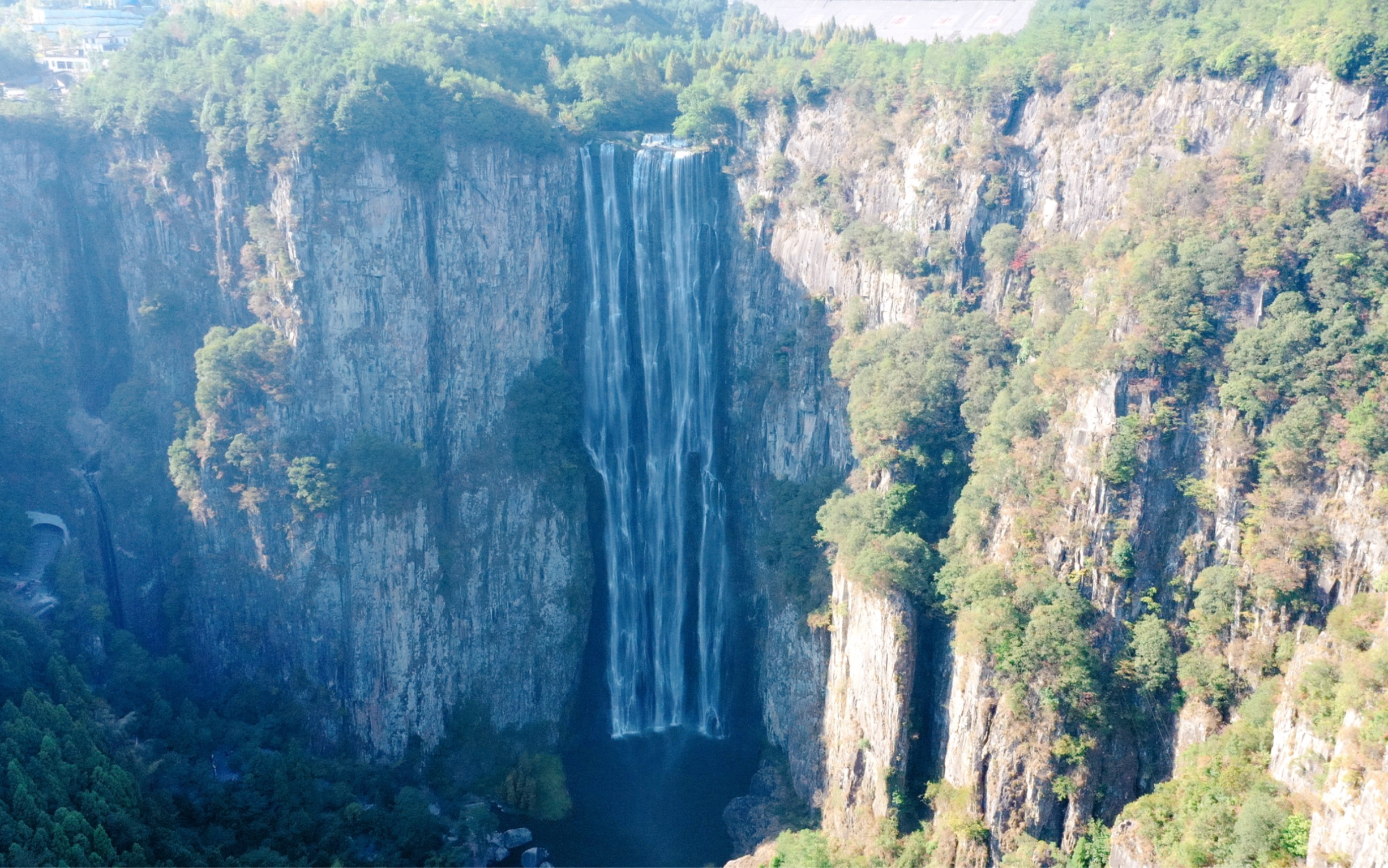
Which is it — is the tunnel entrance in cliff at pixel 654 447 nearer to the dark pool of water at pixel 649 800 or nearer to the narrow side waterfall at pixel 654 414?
the narrow side waterfall at pixel 654 414

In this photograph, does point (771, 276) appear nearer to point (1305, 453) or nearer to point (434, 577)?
point (434, 577)

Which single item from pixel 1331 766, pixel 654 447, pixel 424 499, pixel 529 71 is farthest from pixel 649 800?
A: pixel 529 71

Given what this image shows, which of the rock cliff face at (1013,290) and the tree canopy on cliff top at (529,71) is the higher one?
the tree canopy on cliff top at (529,71)

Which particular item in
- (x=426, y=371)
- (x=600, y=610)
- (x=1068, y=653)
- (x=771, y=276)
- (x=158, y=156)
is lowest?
(x=600, y=610)

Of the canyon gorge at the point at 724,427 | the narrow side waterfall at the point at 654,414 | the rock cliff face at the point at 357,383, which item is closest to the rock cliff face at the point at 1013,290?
the canyon gorge at the point at 724,427

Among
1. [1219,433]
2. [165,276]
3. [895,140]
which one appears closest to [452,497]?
[165,276]
